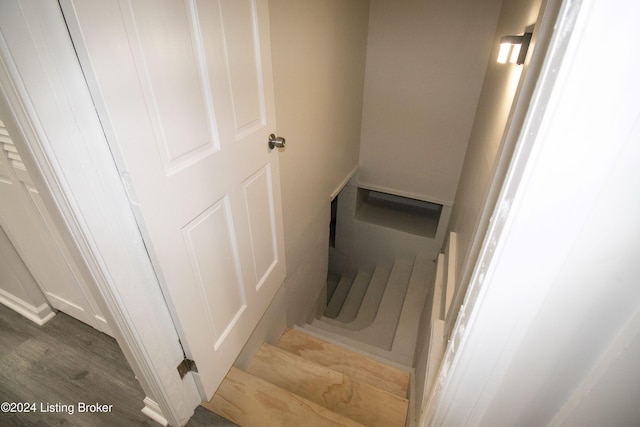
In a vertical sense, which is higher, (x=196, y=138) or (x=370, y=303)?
(x=196, y=138)

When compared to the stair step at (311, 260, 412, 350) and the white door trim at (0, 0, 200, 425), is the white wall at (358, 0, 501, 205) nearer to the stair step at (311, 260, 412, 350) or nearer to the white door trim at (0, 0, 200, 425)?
the stair step at (311, 260, 412, 350)

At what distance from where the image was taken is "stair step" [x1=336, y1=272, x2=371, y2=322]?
320 cm

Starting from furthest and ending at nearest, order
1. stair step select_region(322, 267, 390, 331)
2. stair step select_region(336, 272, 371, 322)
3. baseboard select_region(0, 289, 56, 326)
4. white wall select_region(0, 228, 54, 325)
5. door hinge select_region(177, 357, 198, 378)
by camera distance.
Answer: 1. stair step select_region(336, 272, 371, 322)
2. stair step select_region(322, 267, 390, 331)
3. baseboard select_region(0, 289, 56, 326)
4. white wall select_region(0, 228, 54, 325)
5. door hinge select_region(177, 357, 198, 378)

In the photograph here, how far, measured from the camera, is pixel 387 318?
2.76 m

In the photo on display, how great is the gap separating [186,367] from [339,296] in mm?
2620

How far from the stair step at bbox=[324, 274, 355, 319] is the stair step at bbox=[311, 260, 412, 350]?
48 cm

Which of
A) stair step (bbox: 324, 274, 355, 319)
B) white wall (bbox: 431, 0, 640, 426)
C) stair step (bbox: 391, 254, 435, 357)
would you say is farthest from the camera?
stair step (bbox: 324, 274, 355, 319)

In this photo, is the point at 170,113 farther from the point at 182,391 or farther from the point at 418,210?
the point at 418,210

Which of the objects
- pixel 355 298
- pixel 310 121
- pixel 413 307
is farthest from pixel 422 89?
pixel 355 298

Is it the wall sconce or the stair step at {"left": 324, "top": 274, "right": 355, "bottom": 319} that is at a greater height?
the wall sconce

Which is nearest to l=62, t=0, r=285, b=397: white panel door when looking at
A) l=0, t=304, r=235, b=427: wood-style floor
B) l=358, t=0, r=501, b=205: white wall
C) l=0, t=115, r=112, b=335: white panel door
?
l=0, t=304, r=235, b=427: wood-style floor

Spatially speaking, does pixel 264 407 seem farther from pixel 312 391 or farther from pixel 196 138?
pixel 196 138

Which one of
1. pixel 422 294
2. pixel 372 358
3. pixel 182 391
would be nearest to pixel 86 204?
pixel 182 391

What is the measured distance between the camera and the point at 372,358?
185cm
